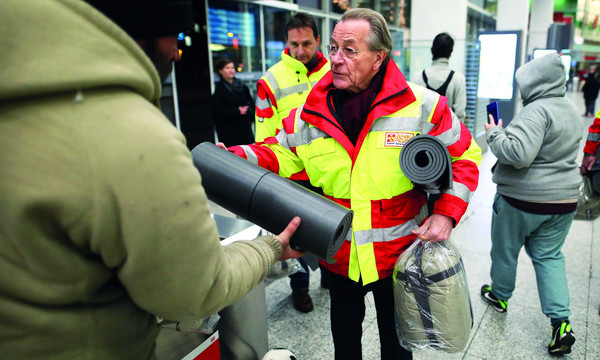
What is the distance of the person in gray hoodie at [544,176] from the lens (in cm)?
245

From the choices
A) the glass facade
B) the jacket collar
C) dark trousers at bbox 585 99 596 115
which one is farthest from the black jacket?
dark trousers at bbox 585 99 596 115

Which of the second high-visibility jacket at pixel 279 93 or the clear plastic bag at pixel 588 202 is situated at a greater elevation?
the second high-visibility jacket at pixel 279 93

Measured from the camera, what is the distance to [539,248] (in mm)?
2668

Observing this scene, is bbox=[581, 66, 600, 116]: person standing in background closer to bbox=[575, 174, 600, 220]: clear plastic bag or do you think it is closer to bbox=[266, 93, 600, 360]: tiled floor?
bbox=[266, 93, 600, 360]: tiled floor

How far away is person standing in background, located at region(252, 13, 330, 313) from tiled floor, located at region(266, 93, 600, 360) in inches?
7.6

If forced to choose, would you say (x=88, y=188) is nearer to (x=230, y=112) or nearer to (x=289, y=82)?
(x=289, y=82)

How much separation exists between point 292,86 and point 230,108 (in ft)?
7.51

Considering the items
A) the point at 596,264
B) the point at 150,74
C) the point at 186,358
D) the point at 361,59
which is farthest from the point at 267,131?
the point at 596,264

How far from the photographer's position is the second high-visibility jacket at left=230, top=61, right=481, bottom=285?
1674mm

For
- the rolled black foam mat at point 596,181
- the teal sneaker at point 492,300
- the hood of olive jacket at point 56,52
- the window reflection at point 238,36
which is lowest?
the teal sneaker at point 492,300

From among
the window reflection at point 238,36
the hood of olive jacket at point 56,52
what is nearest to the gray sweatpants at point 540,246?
the hood of olive jacket at point 56,52

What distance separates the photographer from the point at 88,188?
748 mm

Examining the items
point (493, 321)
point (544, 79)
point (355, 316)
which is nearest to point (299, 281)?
point (355, 316)

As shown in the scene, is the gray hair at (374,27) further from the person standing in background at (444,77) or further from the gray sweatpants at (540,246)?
the person standing in background at (444,77)
